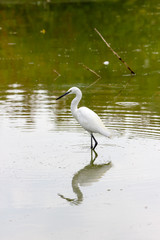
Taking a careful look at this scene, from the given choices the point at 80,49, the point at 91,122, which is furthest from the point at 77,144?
the point at 80,49

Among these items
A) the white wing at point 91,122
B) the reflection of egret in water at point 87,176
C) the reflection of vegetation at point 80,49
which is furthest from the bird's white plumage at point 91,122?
the reflection of vegetation at point 80,49

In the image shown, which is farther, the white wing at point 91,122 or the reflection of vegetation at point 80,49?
the reflection of vegetation at point 80,49

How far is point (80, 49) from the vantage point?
23.5 m

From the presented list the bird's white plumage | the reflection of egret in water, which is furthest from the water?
the bird's white plumage

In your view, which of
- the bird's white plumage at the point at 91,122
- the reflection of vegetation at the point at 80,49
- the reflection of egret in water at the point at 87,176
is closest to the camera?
the reflection of egret in water at the point at 87,176

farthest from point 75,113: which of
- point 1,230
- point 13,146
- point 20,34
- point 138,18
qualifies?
point 138,18

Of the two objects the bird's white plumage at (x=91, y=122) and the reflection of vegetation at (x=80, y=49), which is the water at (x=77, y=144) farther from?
the bird's white plumage at (x=91, y=122)

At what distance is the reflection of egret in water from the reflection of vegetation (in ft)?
14.2

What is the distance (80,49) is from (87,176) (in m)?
14.5

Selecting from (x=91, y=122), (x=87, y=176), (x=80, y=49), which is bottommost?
(x=80, y=49)

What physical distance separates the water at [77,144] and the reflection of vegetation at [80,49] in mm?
52

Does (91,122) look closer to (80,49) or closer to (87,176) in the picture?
(87,176)

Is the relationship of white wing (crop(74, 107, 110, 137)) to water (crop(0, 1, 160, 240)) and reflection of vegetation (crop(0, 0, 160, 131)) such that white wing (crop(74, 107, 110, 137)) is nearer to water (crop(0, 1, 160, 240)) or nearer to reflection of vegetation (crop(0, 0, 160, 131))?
water (crop(0, 1, 160, 240))

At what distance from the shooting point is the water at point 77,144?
24.7 ft
